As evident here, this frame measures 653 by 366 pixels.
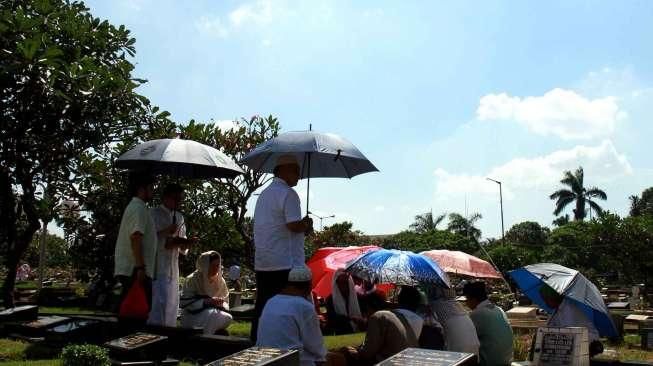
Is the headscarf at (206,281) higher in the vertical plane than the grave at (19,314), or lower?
higher

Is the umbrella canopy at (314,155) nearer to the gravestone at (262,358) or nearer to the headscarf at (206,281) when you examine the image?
the headscarf at (206,281)

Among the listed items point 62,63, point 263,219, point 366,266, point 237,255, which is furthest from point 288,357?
point 237,255

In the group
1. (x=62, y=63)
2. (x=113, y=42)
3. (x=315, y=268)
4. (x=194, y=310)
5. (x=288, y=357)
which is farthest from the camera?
(x=315, y=268)

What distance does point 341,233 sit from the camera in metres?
23.4

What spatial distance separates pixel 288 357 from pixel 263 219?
8.31 ft

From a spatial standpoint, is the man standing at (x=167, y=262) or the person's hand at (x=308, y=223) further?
the man standing at (x=167, y=262)

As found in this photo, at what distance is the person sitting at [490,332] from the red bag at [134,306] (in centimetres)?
327

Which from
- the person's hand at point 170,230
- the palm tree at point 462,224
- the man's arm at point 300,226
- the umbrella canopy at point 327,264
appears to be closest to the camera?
the man's arm at point 300,226

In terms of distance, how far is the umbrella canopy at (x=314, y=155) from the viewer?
23.7 ft

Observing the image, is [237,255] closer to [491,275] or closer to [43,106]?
[491,275]

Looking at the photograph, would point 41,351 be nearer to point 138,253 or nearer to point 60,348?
point 60,348

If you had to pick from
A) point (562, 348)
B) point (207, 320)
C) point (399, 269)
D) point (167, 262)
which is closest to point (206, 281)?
point (207, 320)

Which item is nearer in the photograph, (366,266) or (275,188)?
(275,188)

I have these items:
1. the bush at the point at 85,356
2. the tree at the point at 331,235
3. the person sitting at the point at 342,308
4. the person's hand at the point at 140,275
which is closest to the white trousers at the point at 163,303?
the person's hand at the point at 140,275
